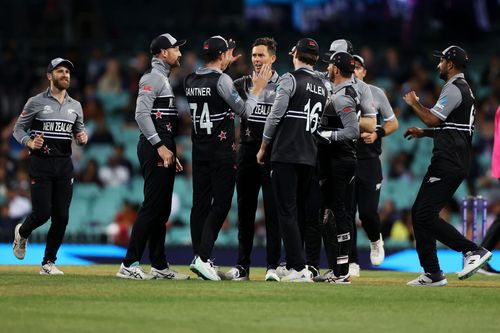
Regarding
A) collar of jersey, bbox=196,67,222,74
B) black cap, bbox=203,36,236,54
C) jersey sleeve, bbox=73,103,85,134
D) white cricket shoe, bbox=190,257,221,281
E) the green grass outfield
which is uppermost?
black cap, bbox=203,36,236,54

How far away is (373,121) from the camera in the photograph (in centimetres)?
1220

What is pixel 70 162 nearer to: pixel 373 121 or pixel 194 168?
pixel 194 168

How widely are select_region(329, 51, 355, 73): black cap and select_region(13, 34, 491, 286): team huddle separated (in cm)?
1

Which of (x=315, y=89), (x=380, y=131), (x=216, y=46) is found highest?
(x=216, y=46)

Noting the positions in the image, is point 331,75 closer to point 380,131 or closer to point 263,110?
point 263,110

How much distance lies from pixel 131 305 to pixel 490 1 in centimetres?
1607

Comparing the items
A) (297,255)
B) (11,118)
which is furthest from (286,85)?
(11,118)

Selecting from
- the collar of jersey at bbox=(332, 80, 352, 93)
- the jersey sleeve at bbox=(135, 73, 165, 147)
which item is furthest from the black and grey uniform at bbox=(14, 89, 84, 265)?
the collar of jersey at bbox=(332, 80, 352, 93)

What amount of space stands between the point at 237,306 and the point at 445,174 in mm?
3012

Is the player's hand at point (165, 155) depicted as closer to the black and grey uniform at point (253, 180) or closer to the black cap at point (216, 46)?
the black and grey uniform at point (253, 180)

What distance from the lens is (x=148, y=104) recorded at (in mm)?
12047

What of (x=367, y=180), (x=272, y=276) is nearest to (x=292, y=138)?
(x=272, y=276)

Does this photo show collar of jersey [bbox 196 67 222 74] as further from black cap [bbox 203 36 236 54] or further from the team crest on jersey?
the team crest on jersey

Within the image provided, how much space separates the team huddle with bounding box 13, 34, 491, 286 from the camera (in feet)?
38.1
